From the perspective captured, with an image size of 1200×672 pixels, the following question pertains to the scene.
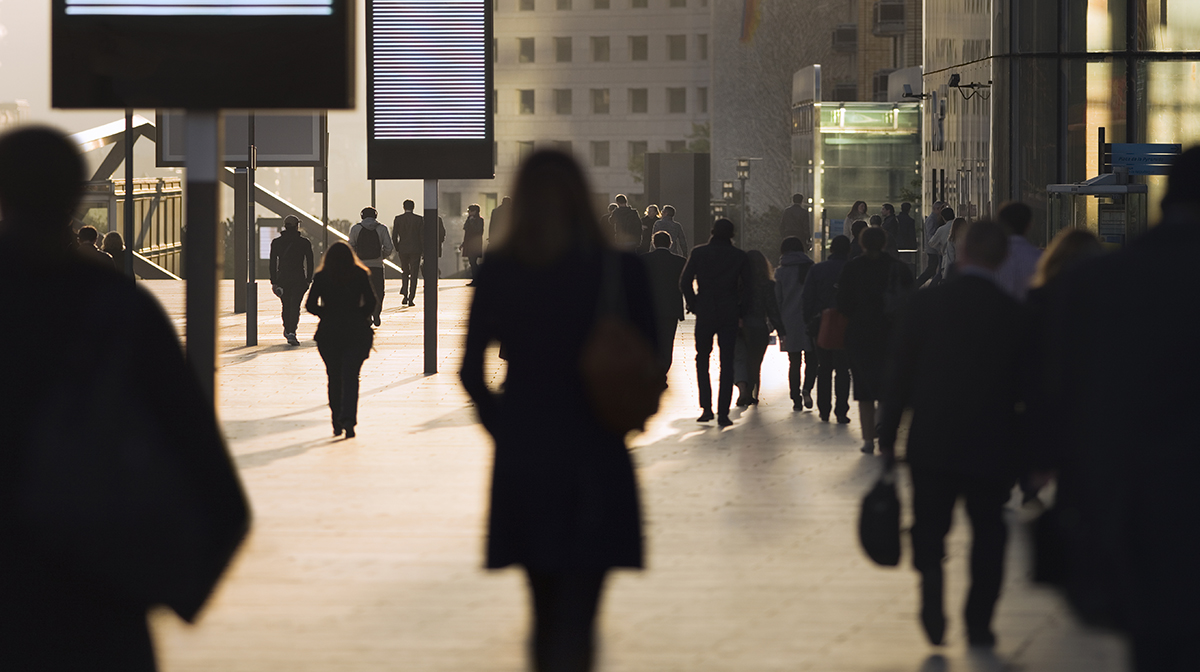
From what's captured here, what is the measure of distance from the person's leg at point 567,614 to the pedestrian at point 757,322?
10.6 m

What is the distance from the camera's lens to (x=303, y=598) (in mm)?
7086

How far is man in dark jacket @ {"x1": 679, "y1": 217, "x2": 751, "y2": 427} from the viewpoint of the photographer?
1445 cm

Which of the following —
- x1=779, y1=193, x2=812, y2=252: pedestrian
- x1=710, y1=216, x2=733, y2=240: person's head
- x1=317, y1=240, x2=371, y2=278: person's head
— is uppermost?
x1=779, y1=193, x2=812, y2=252: pedestrian

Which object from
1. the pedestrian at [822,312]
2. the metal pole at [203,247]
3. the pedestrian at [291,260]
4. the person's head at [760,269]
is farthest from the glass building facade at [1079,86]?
the metal pole at [203,247]

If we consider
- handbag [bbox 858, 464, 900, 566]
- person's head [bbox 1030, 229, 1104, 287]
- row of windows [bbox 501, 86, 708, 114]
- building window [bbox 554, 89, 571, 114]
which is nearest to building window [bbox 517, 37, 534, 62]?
row of windows [bbox 501, 86, 708, 114]

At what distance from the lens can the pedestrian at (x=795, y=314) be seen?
15562mm

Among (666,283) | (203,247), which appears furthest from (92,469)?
(666,283)

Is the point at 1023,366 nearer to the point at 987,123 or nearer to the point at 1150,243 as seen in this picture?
the point at 1150,243

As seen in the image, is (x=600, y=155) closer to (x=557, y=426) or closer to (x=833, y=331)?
(x=833, y=331)

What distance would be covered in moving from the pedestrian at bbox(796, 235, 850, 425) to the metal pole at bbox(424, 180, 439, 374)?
5509mm

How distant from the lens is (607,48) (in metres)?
114

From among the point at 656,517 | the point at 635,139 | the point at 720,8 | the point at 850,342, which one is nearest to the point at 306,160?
the point at 850,342

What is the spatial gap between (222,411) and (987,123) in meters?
17.0

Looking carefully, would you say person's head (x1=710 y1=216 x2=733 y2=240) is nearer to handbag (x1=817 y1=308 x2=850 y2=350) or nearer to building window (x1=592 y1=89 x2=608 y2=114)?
handbag (x1=817 y1=308 x2=850 y2=350)
